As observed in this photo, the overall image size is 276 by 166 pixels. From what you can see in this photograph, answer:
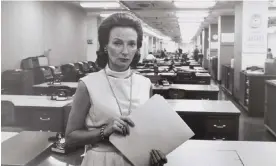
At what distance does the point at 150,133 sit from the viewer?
1.24 metres

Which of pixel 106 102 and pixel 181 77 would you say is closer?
pixel 106 102

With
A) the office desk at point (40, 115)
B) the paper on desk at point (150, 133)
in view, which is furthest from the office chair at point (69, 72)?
the paper on desk at point (150, 133)

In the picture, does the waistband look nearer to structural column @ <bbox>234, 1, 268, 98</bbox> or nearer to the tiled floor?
the tiled floor

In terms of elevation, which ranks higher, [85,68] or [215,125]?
[85,68]

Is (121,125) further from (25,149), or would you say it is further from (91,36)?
(91,36)

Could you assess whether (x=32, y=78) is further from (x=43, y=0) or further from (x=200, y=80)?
(x=200, y=80)

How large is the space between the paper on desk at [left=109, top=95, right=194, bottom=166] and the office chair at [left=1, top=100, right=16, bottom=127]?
2.43m

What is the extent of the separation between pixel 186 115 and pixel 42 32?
6.04m

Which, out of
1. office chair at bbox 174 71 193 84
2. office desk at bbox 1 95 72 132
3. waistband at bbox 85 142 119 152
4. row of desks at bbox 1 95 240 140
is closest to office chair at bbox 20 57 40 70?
office chair at bbox 174 71 193 84

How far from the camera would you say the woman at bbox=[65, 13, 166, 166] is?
1278mm

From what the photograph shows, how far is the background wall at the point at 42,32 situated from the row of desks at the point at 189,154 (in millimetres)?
4463

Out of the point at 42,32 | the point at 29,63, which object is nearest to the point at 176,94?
the point at 29,63

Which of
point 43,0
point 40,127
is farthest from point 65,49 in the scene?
point 40,127

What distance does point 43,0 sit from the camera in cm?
855
